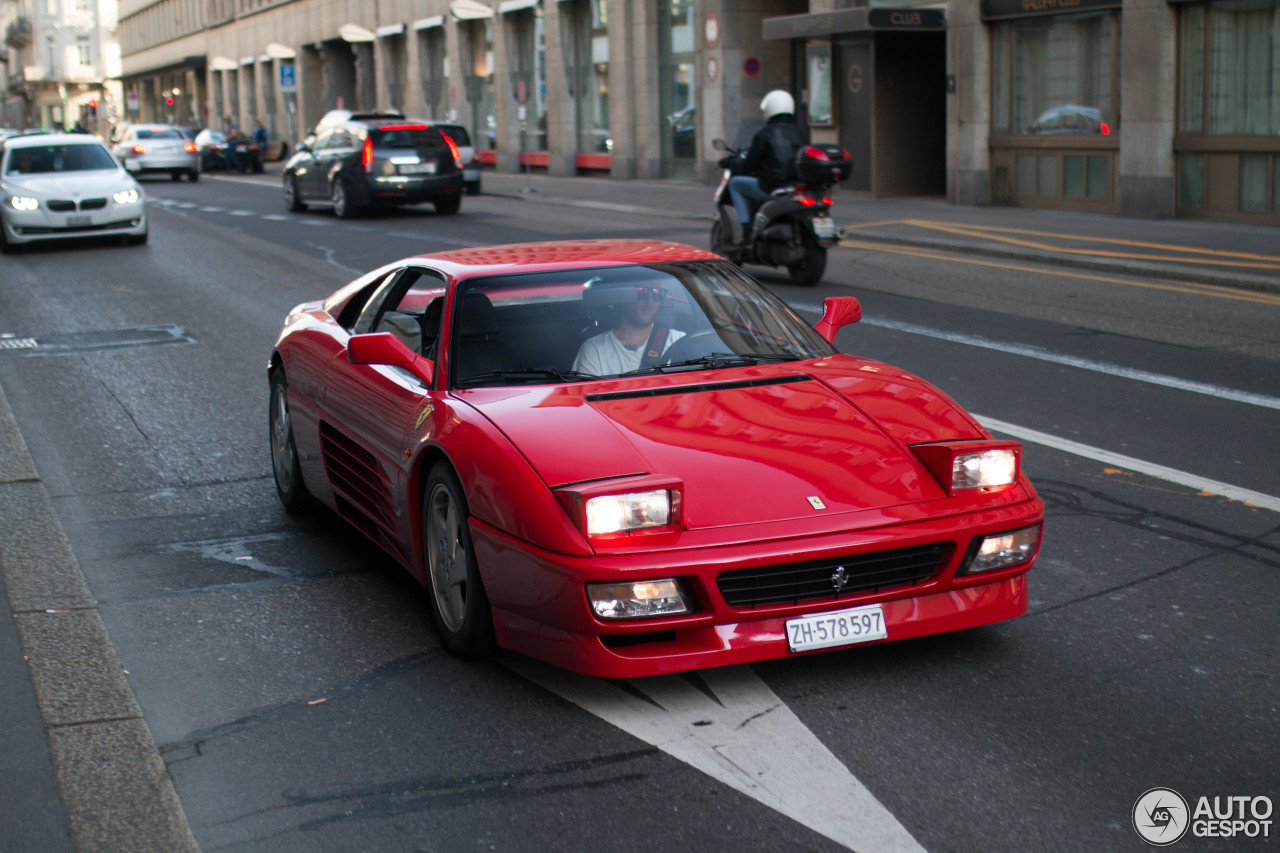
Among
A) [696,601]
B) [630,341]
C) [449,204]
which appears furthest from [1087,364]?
[449,204]

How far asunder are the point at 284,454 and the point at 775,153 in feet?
27.9

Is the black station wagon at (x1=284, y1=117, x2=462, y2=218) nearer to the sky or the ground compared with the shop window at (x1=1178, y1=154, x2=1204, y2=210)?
nearer to the sky

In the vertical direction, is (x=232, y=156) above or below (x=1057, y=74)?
above

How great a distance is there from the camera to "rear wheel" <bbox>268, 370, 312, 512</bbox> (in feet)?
21.2

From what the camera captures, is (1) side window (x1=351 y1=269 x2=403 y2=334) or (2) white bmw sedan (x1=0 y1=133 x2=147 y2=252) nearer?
(1) side window (x1=351 y1=269 x2=403 y2=334)

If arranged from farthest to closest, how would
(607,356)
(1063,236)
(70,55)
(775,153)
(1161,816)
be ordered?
1. (70,55)
2. (1063,236)
3. (775,153)
4. (607,356)
5. (1161,816)

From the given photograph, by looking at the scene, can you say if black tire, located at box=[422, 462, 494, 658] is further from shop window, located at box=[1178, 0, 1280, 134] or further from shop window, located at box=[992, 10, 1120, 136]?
shop window, located at box=[992, 10, 1120, 136]

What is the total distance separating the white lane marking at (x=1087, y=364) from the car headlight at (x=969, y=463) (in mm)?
4535

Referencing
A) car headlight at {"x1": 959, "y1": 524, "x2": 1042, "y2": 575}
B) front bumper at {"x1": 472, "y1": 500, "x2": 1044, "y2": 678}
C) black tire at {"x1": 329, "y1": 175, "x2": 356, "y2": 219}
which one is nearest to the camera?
front bumper at {"x1": 472, "y1": 500, "x2": 1044, "y2": 678}

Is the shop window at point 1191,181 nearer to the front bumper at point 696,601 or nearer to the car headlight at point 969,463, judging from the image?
the car headlight at point 969,463

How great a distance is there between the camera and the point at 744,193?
14461 millimetres

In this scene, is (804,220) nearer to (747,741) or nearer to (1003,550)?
(1003,550)

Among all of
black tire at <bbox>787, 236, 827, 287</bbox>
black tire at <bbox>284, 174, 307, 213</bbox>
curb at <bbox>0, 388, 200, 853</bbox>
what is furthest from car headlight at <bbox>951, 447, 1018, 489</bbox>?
black tire at <bbox>284, 174, 307, 213</bbox>

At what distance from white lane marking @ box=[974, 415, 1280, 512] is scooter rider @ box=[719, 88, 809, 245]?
6.58 metres
